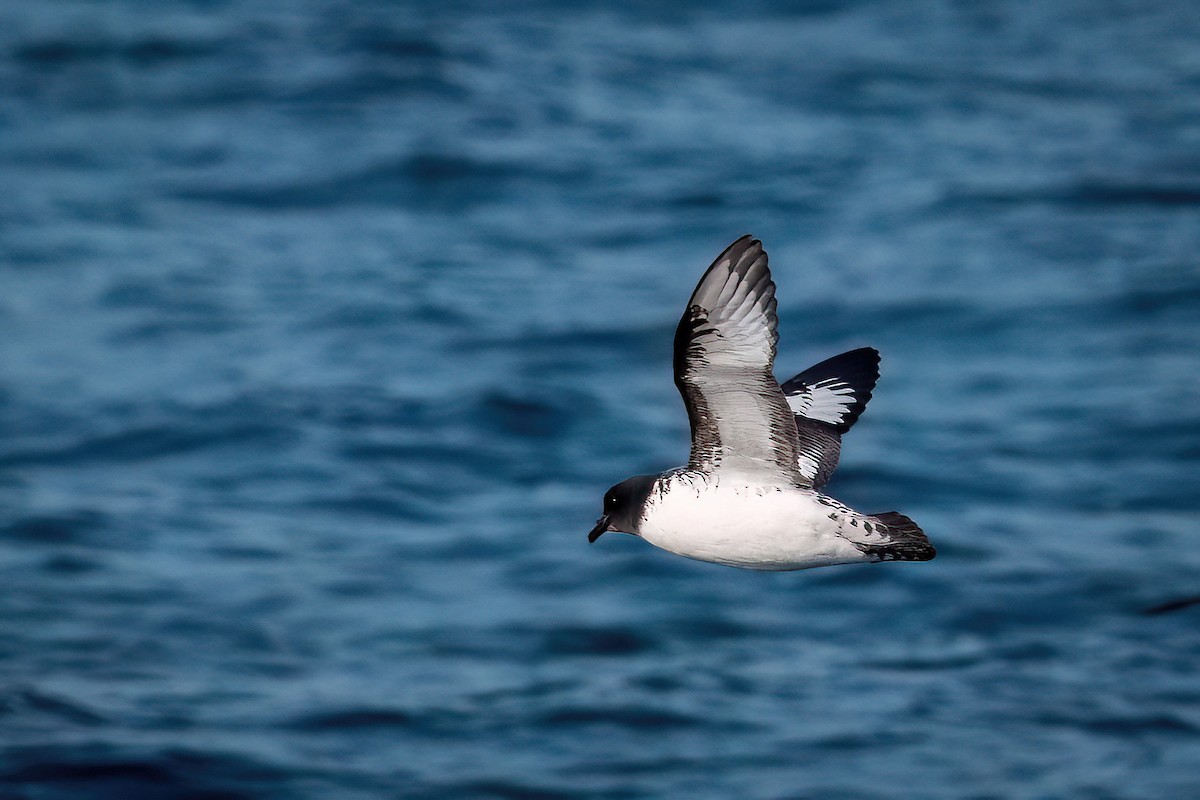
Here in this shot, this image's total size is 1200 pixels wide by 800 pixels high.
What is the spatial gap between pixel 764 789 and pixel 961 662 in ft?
16.0

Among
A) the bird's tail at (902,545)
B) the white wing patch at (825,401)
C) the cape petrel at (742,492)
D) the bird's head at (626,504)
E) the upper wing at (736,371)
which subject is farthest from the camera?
the white wing patch at (825,401)

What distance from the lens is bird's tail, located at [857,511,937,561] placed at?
8961 mm

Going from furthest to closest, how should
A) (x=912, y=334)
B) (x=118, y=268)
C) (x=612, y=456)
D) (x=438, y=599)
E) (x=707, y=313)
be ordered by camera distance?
(x=118, y=268), (x=912, y=334), (x=612, y=456), (x=438, y=599), (x=707, y=313)

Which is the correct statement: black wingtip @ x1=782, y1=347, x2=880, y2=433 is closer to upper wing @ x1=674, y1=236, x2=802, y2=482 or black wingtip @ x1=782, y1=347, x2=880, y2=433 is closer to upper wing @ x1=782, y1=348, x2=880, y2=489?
upper wing @ x1=782, y1=348, x2=880, y2=489

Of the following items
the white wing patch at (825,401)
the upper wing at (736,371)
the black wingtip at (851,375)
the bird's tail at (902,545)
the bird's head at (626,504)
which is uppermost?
the black wingtip at (851,375)

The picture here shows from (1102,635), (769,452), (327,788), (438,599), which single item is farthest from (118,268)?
(769,452)

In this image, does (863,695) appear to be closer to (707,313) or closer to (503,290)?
(503,290)

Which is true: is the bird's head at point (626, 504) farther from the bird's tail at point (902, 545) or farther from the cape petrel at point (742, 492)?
the bird's tail at point (902, 545)

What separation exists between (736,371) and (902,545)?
1348 mm

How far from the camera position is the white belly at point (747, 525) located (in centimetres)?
902

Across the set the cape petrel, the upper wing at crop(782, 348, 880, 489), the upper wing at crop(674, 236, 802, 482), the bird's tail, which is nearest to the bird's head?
the cape petrel

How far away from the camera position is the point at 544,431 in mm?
33406

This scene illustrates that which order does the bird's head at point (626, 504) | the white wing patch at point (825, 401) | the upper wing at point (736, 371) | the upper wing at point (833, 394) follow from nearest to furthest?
the upper wing at point (736, 371) < the bird's head at point (626, 504) < the upper wing at point (833, 394) < the white wing patch at point (825, 401)

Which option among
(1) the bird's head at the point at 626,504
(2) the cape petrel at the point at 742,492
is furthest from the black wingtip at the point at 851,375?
(1) the bird's head at the point at 626,504
